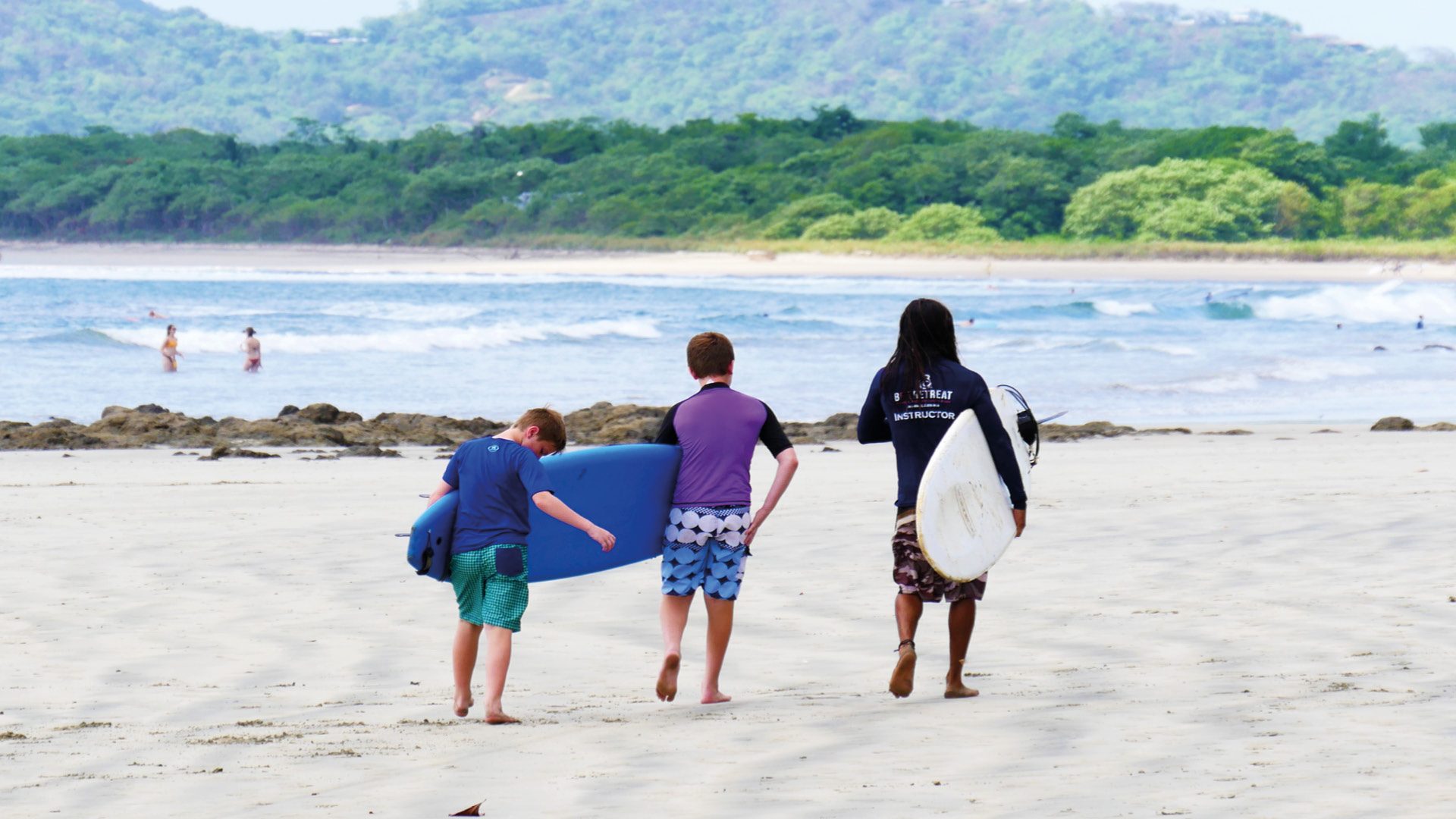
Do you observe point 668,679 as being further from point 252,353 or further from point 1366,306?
point 1366,306

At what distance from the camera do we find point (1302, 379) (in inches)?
928

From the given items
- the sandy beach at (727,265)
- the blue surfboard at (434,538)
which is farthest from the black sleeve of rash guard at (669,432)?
the sandy beach at (727,265)

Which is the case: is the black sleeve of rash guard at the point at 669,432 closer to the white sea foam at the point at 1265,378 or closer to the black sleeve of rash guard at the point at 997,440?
the black sleeve of rash guard at the point at 997,440

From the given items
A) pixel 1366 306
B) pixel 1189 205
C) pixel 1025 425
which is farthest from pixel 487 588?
pixel 1189 205

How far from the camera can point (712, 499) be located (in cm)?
511

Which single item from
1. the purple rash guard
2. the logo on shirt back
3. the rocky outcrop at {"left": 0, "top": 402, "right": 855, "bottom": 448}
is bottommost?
the rocky outcrop at {"left": 0, "top": 402, "right": 855, "bottom": 448}

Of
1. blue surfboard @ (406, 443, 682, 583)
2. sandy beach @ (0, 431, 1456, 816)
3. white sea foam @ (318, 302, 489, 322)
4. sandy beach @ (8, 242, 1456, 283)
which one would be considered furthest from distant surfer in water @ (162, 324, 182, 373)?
sandy beach @ (8, 242, 1456, 283)

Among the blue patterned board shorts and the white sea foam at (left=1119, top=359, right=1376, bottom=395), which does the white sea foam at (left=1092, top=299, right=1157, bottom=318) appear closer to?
the white sea foam at (left=1119, top=359, right=1376, bottom=395)

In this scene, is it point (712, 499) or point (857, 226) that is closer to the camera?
point (712, 499)

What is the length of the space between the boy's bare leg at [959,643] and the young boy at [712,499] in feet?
2.16

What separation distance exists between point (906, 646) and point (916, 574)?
230 mm

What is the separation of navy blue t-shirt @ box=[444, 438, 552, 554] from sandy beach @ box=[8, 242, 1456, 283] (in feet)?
193

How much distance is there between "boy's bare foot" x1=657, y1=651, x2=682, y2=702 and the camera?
199 inches

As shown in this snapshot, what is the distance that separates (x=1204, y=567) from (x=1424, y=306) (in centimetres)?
4051
